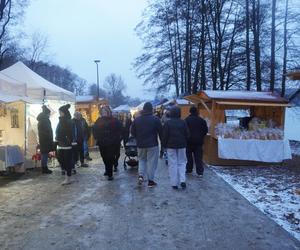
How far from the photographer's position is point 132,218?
7.38m

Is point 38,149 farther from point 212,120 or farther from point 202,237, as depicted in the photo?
point 202,237

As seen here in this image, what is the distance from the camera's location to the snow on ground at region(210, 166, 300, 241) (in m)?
7.54

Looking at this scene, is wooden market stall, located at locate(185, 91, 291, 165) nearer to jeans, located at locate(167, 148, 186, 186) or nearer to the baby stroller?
the baby stroller

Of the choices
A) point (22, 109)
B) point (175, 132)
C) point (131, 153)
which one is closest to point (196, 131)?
point (175, 132)

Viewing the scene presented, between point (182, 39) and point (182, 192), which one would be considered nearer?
point (182, 192)

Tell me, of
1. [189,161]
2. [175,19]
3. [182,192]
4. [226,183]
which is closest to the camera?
[182,192]

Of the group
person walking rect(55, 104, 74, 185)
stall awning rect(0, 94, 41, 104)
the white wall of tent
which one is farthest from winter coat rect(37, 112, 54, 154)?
person walking rect(55, 104, 74, 185)

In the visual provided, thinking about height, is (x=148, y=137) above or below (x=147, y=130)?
below

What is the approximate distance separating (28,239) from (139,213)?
6.67ft

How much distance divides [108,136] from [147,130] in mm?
1438

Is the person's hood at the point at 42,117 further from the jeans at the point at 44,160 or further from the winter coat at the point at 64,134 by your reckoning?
the winter coat at the point at 64,134

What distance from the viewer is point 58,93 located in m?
15.8

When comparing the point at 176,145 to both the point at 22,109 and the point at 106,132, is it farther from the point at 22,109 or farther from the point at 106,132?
the point at 22,109

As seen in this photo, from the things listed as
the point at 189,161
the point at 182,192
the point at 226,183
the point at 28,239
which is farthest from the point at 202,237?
the point at 189,161
